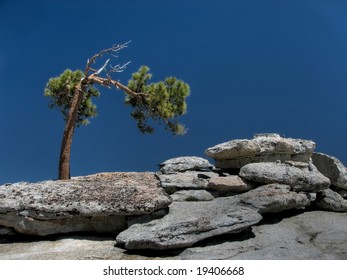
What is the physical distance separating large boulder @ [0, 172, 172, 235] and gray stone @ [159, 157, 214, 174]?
148 inches

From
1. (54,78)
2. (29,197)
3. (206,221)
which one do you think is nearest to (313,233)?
(206,221)

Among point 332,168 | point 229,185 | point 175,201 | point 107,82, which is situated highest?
point 107,82

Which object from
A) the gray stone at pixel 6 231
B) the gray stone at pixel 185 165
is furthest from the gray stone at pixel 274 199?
the gray stone at pixel 6 231

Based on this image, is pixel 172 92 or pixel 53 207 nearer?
pixel 53 207

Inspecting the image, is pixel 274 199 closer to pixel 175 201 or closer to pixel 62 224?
pixel 175 201

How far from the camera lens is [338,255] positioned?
7.26 m

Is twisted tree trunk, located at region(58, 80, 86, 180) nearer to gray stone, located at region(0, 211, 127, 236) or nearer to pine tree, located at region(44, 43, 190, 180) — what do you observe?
pine tree, located at region(44, 43, 190, 180)

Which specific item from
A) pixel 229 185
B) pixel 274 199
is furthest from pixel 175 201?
pixel 274 199

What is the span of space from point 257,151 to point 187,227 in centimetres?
517

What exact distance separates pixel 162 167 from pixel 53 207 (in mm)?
→ 5450

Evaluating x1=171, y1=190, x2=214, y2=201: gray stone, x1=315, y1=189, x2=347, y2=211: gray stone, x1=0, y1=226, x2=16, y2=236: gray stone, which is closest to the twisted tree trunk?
x1=0, y1=226, x2=16, y2=236: gray stone

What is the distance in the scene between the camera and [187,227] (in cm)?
794

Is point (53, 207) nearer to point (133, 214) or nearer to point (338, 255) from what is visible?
point (133, 214)

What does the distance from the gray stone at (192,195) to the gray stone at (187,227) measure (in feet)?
3.94
